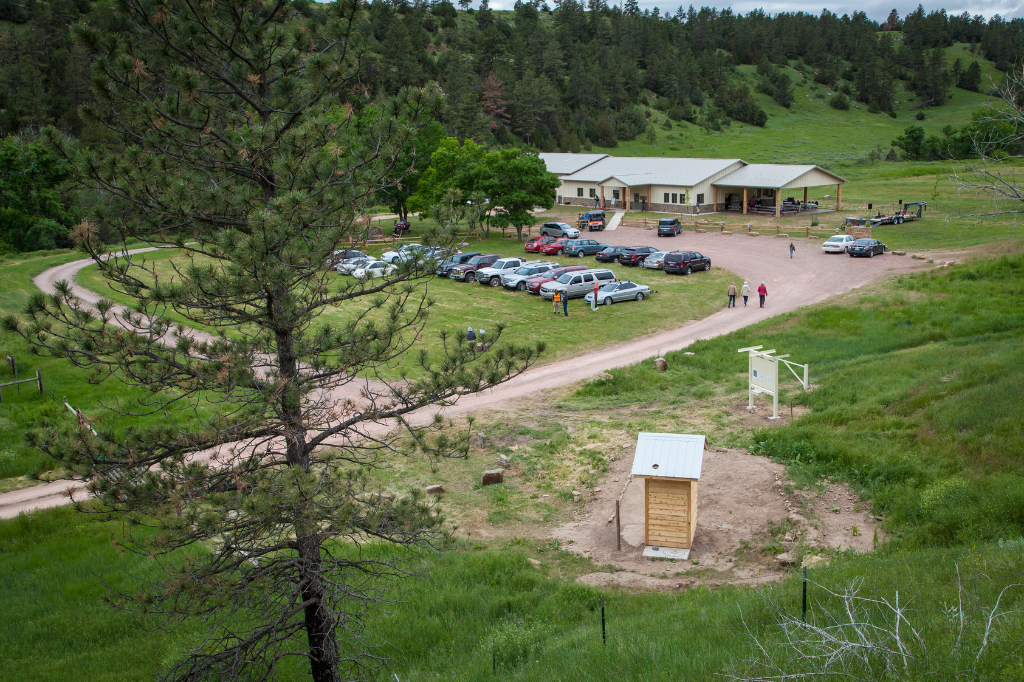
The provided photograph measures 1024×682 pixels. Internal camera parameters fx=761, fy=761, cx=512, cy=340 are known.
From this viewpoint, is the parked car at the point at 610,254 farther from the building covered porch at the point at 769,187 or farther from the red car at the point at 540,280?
the building covered porch at the point at 769,187

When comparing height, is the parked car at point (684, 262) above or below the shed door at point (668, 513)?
above

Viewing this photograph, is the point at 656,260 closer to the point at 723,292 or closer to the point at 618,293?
the point at 723,292

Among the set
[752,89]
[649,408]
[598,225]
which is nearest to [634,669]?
[649,408]

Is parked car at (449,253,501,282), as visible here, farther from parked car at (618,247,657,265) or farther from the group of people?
the group of people

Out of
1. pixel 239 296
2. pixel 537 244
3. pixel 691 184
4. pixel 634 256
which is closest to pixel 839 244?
pixel 634 256

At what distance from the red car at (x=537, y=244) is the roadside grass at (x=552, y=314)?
769 centimetres

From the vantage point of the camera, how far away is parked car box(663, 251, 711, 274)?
43.0m

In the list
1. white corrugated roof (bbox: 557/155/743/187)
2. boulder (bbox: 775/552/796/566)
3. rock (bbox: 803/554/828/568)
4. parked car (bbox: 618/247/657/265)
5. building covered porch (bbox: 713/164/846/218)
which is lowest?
boulder (bbox: 775/552/796/566)

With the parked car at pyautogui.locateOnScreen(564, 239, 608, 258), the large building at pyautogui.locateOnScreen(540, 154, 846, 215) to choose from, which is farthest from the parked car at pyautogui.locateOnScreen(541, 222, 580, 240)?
the large building at pyautogui.locateOnScreen(540, 154, 846, 215)

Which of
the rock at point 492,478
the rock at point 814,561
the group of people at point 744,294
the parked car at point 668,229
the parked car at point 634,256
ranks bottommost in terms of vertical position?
the rock at point 492,478

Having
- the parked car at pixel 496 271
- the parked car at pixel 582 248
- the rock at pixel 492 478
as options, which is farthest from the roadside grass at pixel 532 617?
the parked car at pixel 582 248

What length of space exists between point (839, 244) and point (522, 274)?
20.1 m

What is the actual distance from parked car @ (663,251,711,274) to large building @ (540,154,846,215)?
20.4m

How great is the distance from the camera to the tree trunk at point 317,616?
920 cm
